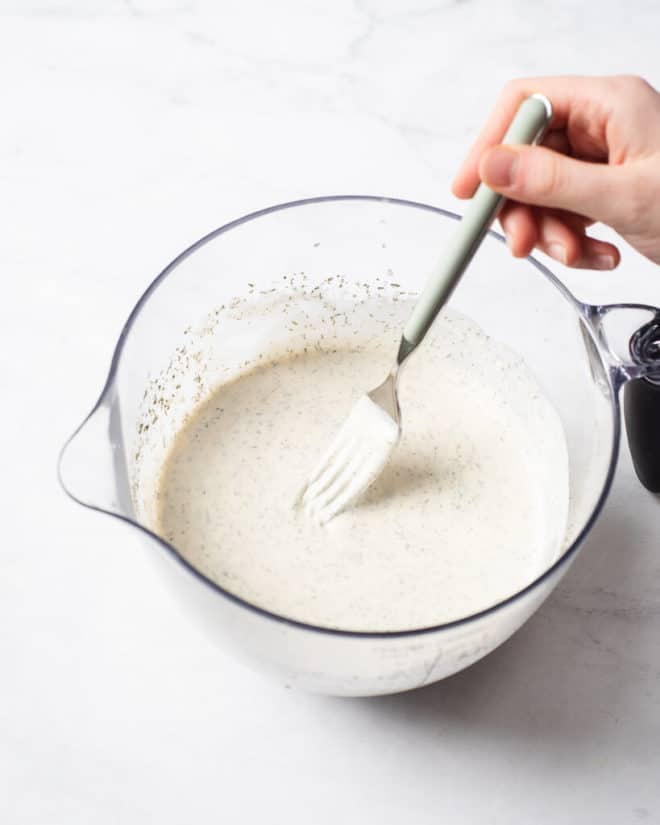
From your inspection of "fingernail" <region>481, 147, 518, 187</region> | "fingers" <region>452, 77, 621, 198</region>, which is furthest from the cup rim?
"fingernail" <region>481, 147, 518, 187</region>

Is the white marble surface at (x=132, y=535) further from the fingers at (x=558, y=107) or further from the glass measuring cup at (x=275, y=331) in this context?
the fingers at (x=558, y=107)

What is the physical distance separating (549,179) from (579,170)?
0.04m

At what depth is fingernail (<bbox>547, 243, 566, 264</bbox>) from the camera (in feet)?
4.58

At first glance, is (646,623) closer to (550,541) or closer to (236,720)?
(550,541)

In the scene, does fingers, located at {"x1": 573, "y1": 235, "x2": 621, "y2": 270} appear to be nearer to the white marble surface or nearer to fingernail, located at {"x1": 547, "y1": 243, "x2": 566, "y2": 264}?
fingernail, located at {"x1": 547, "y1": 243, "x2": 566, "y2": 264}

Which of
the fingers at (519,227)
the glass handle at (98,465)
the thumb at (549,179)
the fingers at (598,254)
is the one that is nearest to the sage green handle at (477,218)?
the thumb at (549,179)

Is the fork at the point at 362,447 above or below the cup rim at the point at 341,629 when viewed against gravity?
below

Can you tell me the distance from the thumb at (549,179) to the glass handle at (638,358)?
0.13 m

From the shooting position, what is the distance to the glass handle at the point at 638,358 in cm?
127

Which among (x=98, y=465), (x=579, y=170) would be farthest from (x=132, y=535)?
(x=579, y=170)

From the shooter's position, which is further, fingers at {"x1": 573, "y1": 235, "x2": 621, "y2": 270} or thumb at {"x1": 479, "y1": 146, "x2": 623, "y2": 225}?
fingers at {"x1": 573, "y1": 235, "x2": 621, "y2": 270}


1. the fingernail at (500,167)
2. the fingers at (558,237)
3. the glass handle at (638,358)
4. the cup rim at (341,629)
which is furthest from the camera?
the fingers at (558,237)

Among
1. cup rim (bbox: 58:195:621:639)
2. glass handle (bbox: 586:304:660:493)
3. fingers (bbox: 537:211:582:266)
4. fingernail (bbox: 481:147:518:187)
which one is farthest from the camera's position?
fingers (bbox: 537:211:582:266)

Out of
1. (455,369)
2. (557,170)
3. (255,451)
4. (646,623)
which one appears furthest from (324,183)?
(646,623)
